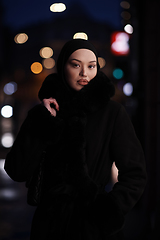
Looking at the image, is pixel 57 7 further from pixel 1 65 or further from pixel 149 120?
pixel 1 65

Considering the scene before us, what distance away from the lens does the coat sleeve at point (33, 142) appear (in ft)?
5.53

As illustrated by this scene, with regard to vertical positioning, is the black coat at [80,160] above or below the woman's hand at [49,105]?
below

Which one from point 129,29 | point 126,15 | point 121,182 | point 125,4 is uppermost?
point 125,4

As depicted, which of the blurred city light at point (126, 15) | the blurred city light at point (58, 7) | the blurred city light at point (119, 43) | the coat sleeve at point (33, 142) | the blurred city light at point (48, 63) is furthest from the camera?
the blurred city light at point (48, 63)

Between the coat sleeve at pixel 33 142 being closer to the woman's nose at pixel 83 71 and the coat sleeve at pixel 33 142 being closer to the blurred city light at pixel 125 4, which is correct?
the woman's nose at pixel 83 71

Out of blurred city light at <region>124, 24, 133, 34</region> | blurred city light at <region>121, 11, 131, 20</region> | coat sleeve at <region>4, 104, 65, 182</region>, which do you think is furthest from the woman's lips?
blurred city light at <region>121, 11, 131, 20</region>

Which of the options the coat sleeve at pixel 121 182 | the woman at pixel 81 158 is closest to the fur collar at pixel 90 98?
the woman at pixel 81 158

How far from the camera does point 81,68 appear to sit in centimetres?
182

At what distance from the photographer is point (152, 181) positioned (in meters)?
4.21

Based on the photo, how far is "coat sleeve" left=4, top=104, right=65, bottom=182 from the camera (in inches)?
66.4

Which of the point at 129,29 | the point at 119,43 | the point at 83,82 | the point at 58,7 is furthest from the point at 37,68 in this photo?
the point at 119,43

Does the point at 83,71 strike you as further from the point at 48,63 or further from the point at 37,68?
the point at 48,63

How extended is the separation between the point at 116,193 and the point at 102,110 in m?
0.50

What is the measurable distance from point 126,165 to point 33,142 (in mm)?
564
